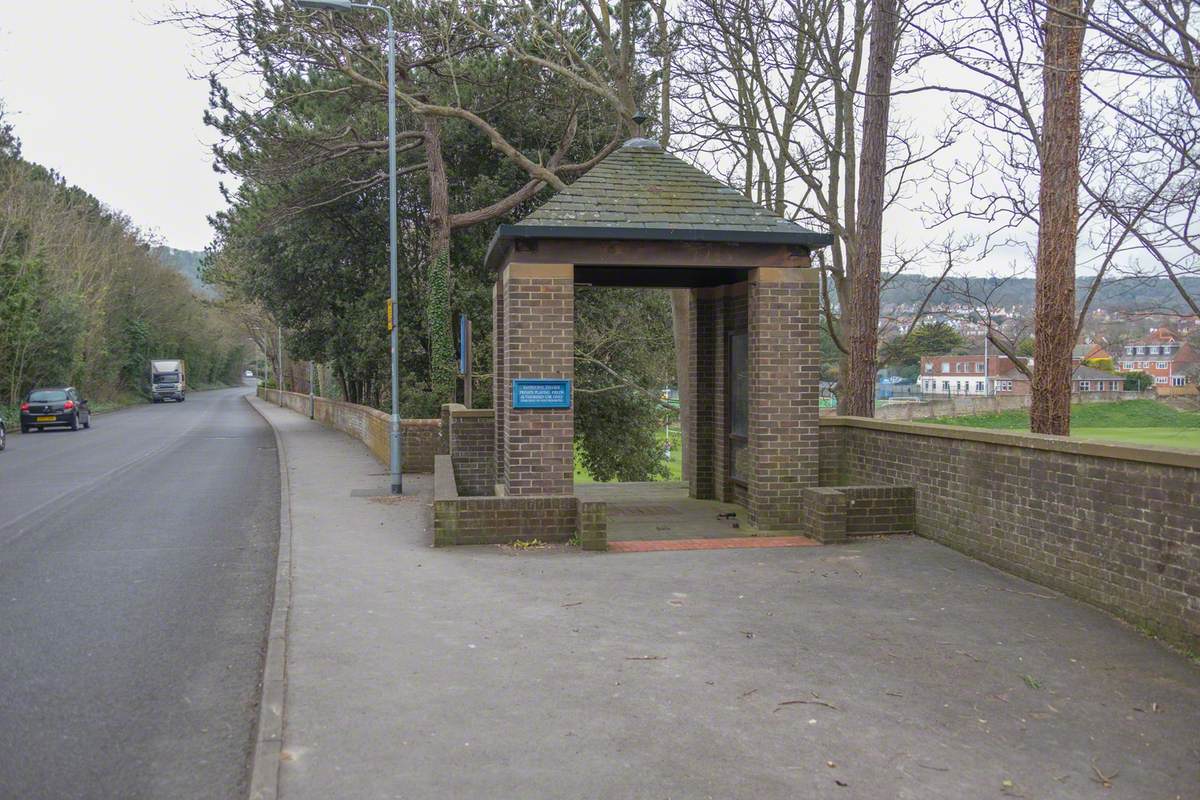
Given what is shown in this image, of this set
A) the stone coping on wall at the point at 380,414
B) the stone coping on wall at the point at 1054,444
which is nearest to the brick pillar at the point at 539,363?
the stone coping on wall at the point at 1054,444

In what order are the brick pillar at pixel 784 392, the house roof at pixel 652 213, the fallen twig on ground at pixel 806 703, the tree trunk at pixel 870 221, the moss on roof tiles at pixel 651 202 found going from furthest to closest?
the tree trunk at pixel 870 221, the brick pillar at pixel 784 392, the moss on roof tiles at pixel 651 202, the house roof at pixel 652 213, the fallen twig on ground at pixel 806 703

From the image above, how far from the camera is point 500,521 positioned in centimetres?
951

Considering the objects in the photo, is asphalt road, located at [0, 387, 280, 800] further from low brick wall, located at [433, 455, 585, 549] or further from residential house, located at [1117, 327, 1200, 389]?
residential house, located at [1117, 327, 1200, 389]

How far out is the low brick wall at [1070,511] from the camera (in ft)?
20.1

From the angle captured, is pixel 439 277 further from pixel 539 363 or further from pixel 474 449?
pixel 539 363

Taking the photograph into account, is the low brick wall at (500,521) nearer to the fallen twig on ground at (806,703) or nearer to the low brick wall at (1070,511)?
the low brick wall at (1070,511)

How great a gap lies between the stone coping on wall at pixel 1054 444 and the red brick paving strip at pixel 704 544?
1.57 metres

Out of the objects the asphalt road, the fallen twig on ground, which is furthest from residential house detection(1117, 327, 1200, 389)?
the asphalt road

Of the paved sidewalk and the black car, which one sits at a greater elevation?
the black car

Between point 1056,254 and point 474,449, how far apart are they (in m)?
7.91

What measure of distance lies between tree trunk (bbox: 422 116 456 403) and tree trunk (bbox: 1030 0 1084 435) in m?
15.7

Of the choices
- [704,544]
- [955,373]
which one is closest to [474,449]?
[704,544]

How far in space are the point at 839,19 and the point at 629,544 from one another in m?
13.0

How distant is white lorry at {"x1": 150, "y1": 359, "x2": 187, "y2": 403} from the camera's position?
72.9 meters
